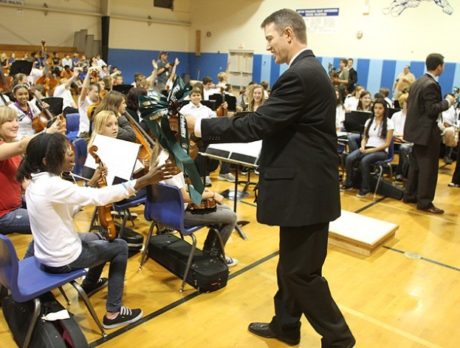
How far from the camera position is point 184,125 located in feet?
7.28

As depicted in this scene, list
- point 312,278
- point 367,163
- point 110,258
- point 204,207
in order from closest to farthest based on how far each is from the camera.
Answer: point 312,278 < point 110,258 < point 204,207 < point 367,163

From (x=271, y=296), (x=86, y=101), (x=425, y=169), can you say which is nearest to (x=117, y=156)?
(x=271, y=296)

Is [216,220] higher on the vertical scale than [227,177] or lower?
higher

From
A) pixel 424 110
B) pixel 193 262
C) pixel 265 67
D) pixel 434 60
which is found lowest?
pixel 193 262

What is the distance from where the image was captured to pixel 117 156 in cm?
349

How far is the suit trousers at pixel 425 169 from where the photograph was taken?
18.4 ft

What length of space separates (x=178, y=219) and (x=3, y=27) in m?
15.4

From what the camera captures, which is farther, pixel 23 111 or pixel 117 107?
pixel 23 111

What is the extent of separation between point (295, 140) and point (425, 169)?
13.1ft

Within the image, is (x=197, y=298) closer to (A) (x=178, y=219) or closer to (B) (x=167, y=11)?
(A) (x=178, y=219)

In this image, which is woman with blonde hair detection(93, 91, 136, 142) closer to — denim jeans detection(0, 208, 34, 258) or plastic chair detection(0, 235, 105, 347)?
denim jeans detection(0, 208, 34, 258)

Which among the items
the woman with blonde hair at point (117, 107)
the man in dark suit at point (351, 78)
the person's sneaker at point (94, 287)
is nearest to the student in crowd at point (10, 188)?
the person's sneaker at point (94, 287)

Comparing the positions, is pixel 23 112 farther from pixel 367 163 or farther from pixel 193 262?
pixel 367 163

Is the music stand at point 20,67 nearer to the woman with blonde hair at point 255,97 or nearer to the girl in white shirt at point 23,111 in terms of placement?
the girl in white shirt at point 23,111
